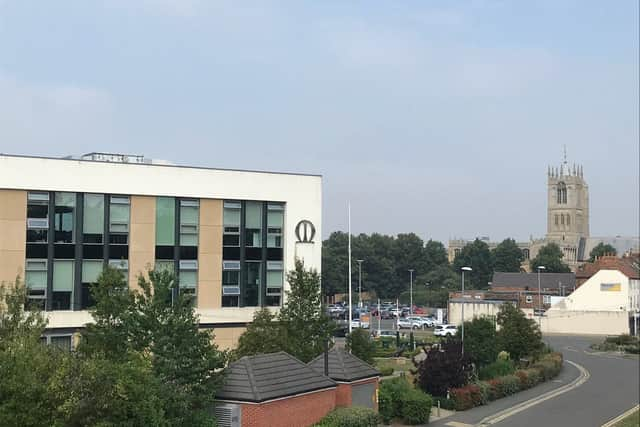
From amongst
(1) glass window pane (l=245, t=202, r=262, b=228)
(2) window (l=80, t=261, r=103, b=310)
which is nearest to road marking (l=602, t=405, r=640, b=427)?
(1) glass window pane (l=245, t=202, r=262, b=228)

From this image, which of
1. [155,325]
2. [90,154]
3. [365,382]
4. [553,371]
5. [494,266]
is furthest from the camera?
[494,266]

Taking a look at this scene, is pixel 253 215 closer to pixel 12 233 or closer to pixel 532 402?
pixel 12 233

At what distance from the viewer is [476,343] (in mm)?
45156

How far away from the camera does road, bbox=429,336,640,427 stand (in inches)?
1337

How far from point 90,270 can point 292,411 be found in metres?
16.7

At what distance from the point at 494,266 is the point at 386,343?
303 ft

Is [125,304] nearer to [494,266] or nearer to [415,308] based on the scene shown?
[415,308]

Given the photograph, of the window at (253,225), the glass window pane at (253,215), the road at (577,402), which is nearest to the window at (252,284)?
the window at (253,225)

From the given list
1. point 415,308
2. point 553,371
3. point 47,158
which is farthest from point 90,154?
point 415,308

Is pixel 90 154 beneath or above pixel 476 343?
above

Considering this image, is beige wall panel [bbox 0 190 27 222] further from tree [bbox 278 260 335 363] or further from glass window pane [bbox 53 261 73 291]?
tree [bbox 278 260 335 363]

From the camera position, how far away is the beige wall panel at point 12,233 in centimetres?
3688

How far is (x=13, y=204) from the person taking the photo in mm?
37344

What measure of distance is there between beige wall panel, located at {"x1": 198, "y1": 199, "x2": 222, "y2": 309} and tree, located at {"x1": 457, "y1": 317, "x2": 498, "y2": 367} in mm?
14402
